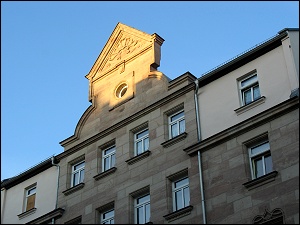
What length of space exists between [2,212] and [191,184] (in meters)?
13.3

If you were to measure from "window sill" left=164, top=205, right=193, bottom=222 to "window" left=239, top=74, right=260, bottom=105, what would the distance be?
530cm

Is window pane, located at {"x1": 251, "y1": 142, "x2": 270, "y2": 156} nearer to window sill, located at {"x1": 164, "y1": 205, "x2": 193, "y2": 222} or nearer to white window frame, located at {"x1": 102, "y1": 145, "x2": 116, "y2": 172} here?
window sill, located at {"x1": 164, "y1": 205, "x2": 193, "y2": 222}

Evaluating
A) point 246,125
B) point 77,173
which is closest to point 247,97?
point 246,125

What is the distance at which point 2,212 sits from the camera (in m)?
39.6

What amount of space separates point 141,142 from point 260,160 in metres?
7.10

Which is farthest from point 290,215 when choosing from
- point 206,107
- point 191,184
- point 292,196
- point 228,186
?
point 206,107

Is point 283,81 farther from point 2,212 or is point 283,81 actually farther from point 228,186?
point 2,212

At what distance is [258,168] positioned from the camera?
Result: 2947cm

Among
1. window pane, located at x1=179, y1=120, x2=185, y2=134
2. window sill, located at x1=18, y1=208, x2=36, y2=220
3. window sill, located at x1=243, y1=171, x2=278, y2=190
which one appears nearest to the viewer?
window sill, located at x1=243, y1=171, x2=278, y2=190

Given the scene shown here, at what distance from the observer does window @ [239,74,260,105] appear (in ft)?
103

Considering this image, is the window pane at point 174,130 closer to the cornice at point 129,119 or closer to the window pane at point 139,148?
the cornice at point 129,119

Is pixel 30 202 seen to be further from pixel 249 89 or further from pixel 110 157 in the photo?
pixel 249 89

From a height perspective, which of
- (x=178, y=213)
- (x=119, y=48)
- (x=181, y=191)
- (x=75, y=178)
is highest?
(x=119, y=48)

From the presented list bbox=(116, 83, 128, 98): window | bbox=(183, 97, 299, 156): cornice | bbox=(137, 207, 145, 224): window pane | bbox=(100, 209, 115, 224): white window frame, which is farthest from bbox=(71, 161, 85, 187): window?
bbox=(183, 97, 299, 156): cornice
